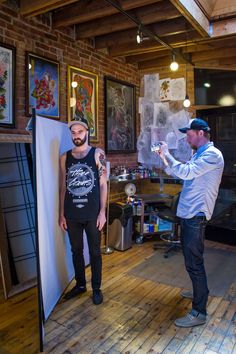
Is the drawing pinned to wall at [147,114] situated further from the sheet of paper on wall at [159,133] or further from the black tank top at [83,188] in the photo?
the black tank top at [83,188]

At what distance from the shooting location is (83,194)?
2824 mm

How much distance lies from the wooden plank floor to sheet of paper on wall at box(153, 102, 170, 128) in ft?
9.43

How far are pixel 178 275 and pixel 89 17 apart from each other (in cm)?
306

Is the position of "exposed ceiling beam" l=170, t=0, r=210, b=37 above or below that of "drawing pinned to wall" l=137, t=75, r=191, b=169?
above

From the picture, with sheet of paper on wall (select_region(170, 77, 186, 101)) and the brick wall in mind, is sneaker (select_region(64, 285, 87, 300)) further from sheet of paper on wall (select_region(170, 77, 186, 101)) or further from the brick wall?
sheet of paper on wall (select_region(170, 77, 186, 101))

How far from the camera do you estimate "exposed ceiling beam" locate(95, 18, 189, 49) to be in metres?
3.71

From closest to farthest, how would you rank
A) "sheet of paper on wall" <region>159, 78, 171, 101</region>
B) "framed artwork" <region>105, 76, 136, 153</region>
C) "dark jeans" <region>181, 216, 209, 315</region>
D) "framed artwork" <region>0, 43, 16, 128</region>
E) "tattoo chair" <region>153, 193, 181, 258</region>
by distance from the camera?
"dark jeans" <region>181, 216, 209, 315</region> → "framed artwork" <region>0, 43, 16, 128</region> → "tattoo chair" <region>153, 193, 181, 258</region> → "framed artwork" <region>105, 76, 136, 153</region> → "sheet of paper on wall" <region>159, 78, 171, 101</region>

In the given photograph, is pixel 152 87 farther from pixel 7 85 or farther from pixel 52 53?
pixel 7 85

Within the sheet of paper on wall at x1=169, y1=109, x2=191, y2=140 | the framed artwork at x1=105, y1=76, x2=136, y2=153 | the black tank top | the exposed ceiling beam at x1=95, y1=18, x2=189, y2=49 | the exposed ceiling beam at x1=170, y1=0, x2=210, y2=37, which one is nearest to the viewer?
the black tank top

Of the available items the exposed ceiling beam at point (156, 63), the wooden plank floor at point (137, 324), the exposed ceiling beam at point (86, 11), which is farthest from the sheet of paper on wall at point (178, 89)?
the wooden plank floor at point (137, 324)

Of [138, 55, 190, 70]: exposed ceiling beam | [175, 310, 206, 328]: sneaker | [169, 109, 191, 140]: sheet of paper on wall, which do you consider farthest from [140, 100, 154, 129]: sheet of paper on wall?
[175, 310, 206, 328]: sneaker

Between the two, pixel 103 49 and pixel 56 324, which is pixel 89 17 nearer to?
pixel 103 49

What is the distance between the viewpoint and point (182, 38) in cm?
405

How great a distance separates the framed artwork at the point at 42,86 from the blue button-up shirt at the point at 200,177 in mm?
1765
